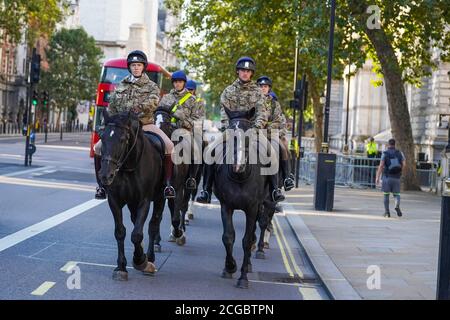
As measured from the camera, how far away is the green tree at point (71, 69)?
9025 cm

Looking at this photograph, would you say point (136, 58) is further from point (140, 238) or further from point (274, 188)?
point (274, 188)

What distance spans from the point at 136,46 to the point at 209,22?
32.6 metres

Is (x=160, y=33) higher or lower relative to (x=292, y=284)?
higher

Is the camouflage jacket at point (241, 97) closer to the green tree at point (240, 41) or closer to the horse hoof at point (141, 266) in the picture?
the horse hoof at point (141, 266)

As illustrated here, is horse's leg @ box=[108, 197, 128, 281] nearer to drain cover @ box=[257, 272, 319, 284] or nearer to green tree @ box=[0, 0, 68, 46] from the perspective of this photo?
drain cover @ box=[257, 272, 319, 284]

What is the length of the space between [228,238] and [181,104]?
13.4 feet

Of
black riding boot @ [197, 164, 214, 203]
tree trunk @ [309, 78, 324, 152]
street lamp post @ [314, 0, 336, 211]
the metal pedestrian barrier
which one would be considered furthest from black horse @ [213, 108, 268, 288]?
tree trunk @ [309, 78, 324, 152]

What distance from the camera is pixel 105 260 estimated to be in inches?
420

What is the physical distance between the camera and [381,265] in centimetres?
1148

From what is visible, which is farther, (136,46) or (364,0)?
(136,46)

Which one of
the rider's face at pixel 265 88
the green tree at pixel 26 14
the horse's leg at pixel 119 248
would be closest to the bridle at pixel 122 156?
the horse's leg at pixel 119 248

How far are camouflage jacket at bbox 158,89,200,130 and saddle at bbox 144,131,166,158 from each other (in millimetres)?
2652

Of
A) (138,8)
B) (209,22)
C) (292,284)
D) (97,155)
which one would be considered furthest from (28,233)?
(138,8)
